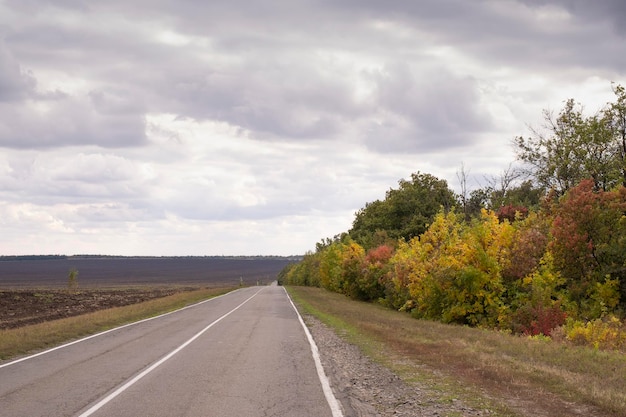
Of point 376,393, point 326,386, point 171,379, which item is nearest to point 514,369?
point 376,393

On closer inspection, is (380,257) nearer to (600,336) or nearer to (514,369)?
(600,336)

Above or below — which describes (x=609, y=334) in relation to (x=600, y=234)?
below

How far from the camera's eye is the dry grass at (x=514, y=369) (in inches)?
374

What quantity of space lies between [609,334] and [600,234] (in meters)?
6.53

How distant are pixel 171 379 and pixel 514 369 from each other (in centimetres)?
709

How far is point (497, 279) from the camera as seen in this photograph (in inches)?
1069

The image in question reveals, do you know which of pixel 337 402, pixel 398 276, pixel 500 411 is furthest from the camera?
pixel 398 276

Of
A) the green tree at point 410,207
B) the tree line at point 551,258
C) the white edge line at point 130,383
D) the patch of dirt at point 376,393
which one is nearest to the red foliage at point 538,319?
the tree line at point 551,258

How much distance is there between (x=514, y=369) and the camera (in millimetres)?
12602

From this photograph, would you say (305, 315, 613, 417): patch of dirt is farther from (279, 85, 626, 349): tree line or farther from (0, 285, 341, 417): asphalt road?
(279, 85, 626, 349): tree line

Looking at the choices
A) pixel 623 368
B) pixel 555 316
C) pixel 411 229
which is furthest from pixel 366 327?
pixel 411 229

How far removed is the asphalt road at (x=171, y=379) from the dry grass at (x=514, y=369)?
2.40 metres

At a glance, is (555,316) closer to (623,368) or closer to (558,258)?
(558,258)

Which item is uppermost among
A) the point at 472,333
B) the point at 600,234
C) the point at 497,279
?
the point at 600,234
